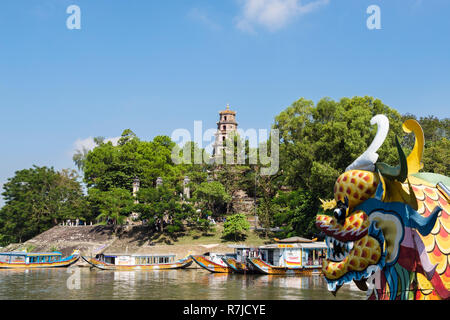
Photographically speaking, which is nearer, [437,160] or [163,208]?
[437,160]

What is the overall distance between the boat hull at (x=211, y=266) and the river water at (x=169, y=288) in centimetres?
141

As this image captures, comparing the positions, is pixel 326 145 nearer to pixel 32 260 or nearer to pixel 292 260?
pixel 292 260

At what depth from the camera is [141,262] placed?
3484 cm

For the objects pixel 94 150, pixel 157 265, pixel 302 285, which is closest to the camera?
pixel 302 285

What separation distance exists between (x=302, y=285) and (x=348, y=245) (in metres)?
16.3

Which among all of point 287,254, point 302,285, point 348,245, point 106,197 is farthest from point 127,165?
point 348,245

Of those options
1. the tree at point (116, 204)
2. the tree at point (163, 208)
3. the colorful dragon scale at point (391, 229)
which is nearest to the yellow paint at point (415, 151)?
the colorful dragon scale at point (391, 229)

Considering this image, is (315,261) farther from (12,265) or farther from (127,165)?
(127,165)

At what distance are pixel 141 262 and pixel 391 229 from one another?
98.0 ft

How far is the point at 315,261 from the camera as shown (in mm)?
30109

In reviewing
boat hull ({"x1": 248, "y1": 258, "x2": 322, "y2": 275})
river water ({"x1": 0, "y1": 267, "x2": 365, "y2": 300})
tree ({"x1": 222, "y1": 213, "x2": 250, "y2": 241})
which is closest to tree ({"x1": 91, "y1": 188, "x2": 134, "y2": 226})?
tree ({"x1": 222, "y1": 213, "x2": 250, "y2": 241})

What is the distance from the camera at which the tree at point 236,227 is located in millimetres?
40281

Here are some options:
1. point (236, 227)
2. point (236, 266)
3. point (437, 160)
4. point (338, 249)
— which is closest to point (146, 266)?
point (236, 266)

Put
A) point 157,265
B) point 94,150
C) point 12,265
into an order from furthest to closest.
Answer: point 94,150 < point 12,265 < point 157,265
